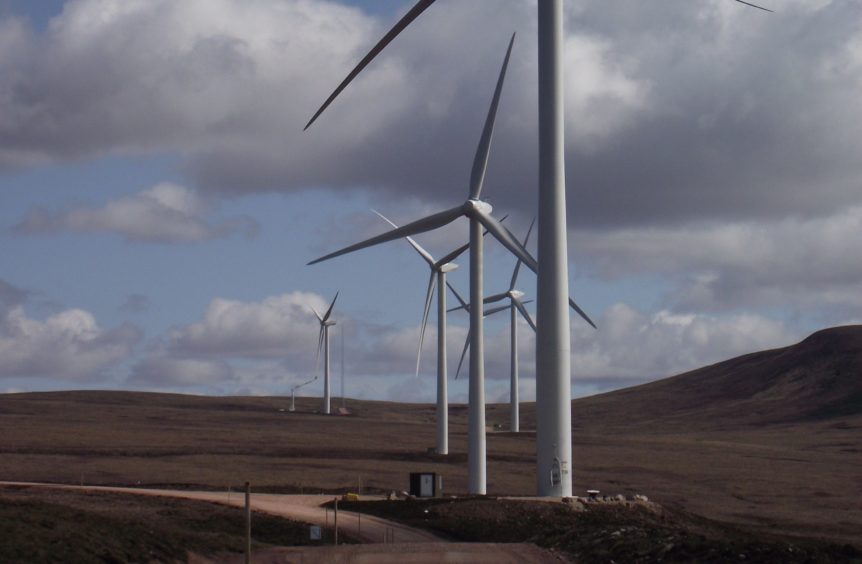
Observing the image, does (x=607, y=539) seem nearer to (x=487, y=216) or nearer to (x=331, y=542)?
(x=331, y=542)

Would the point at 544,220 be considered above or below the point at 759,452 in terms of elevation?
above

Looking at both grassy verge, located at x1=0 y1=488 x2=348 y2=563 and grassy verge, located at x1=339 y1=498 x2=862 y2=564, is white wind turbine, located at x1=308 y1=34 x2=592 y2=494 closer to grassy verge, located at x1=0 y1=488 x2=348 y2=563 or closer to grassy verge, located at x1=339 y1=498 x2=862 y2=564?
grassy verge, located at x1=339 y1=498 x2=862 y2=564

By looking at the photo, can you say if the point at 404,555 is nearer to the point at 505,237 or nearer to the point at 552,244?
the point at 552,244

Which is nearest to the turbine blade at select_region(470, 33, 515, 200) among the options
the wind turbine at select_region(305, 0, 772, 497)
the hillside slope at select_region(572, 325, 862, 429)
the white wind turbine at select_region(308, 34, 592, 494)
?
the white wind turbine at select_region(308, 34, 592, 494)

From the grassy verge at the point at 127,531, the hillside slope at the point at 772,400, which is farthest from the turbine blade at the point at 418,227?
the hillside slope at the point at 772,400

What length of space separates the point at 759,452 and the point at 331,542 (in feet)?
257

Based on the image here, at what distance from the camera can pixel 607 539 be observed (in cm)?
3644

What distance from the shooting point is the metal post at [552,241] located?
4559 centimetres

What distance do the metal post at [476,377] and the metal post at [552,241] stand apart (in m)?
14.7

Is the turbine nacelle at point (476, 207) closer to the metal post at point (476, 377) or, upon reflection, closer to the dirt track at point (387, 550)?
the metal post at point (476, 377)

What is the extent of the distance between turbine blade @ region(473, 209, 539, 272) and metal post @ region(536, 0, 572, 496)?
312 inches

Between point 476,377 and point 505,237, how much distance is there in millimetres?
7440

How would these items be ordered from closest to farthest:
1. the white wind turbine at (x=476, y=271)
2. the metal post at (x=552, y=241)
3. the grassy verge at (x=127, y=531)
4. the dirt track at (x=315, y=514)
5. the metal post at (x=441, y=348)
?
the grassy verge at (x=127, y=531), the dirt track at (x=315, y=514), the metal post at (x=552, y=241), the white wind turbine at (x=476, y=271), the metal post at (x=441, y=348)

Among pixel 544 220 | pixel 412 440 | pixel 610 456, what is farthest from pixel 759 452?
pixel 544 220
